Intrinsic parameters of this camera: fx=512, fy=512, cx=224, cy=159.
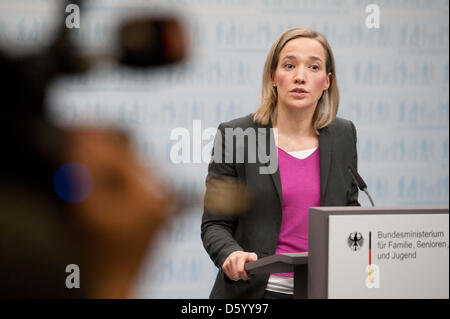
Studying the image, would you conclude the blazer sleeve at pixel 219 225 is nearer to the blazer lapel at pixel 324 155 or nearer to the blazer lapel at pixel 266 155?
the blazer lapel at pixel 266 155

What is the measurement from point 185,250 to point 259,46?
0.90m

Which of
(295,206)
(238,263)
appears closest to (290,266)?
(238,263)

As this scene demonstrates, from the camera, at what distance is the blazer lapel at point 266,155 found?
119 cm

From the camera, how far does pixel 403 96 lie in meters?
2.22

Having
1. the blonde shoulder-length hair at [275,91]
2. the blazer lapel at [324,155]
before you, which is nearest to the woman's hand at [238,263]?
the blazer lapel at [324,155]

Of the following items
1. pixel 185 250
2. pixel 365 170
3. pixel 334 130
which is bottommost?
pixel 185 250

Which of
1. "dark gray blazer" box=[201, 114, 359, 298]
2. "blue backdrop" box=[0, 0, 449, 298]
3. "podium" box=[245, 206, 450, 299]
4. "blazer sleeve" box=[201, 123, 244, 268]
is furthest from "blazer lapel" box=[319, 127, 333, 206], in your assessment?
"blue backdrop" box=[0, 0, 449, 298]

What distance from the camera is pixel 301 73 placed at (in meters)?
1.26

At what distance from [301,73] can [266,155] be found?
8.7 inches

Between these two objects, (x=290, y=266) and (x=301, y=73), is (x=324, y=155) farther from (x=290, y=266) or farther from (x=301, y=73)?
(x=290, y=266)

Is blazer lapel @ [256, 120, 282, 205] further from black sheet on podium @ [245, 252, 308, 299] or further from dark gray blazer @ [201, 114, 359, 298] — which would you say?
black sheet on podium @ [245, 252, 308, 299]
